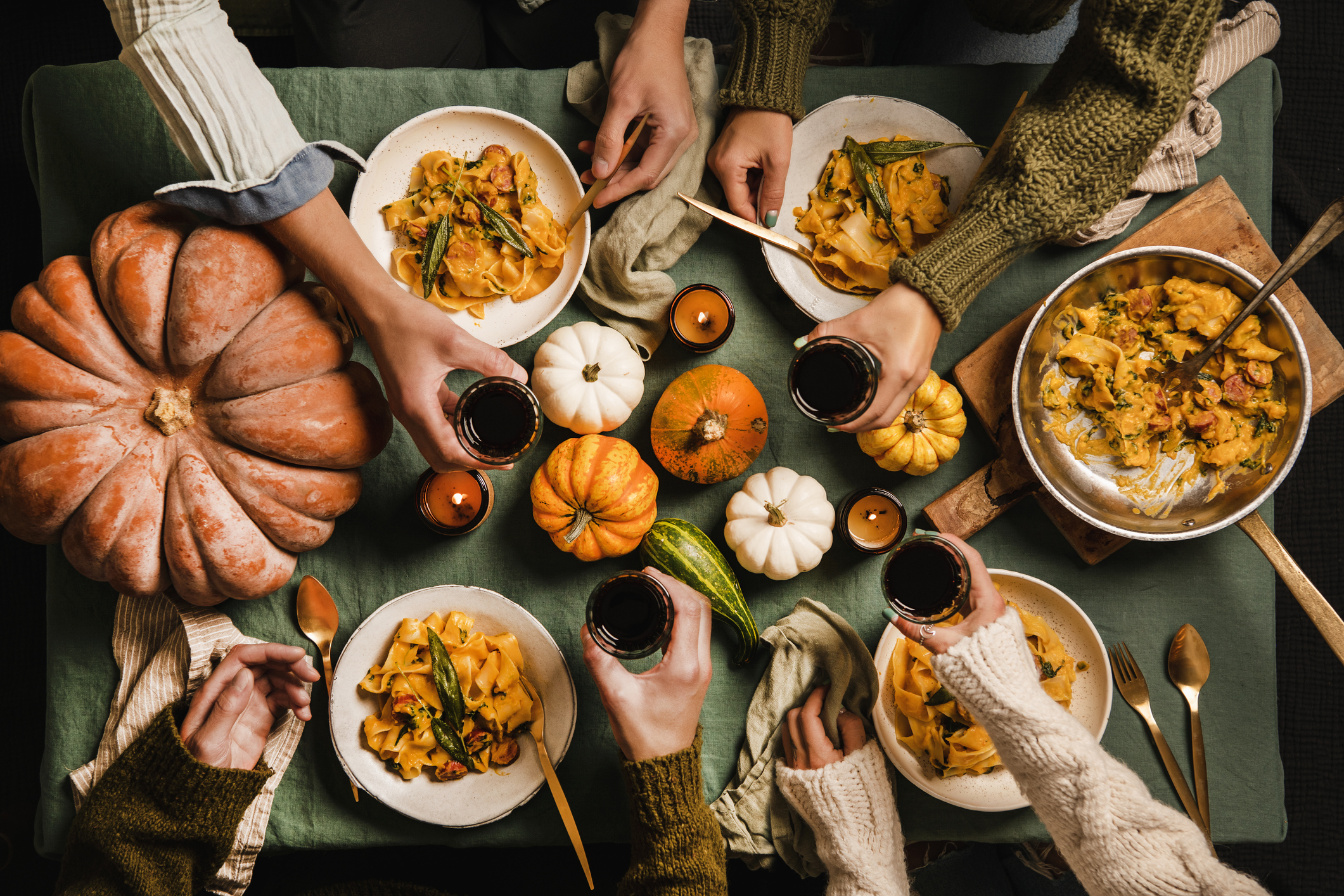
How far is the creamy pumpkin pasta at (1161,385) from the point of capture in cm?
160

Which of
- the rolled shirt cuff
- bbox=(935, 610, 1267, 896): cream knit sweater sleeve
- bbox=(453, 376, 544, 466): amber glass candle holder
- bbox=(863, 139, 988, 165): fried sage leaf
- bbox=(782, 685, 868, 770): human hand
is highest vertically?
the rolled shirt cuff

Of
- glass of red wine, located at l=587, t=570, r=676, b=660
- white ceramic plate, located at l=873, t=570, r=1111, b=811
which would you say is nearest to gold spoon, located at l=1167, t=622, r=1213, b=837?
white ceramic plate, located at l=873, t=570, r=1111, b=811

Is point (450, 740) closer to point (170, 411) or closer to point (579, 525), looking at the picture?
point (579, 525)

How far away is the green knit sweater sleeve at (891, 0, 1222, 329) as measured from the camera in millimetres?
1349

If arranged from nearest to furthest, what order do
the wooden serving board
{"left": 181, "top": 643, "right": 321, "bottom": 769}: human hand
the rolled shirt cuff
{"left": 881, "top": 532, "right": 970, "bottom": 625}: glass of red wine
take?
the rolled shirt cuff, {"left": 881, "top": 532, "right": 970, "bottom": 625}: glass of red wine, {"left": 181, "top": 643, "right": 321, "bottom": 769}: human hand, the wooden serving board

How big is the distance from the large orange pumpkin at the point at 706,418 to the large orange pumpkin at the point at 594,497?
0.08 m

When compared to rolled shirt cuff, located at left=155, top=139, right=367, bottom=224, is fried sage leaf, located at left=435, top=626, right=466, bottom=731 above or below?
below

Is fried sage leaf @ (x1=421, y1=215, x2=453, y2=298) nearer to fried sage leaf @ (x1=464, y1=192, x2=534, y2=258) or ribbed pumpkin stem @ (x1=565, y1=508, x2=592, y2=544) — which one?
fried sage leaf @ (x1=464, y1=192, x2=534, y2=258)

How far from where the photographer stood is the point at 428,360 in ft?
4.61

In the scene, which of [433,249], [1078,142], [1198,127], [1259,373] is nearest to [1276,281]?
[1259,373]

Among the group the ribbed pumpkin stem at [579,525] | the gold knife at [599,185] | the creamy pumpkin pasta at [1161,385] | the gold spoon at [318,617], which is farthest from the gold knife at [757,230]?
the gold spoon at [318,617]

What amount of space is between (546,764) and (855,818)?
0.68 m

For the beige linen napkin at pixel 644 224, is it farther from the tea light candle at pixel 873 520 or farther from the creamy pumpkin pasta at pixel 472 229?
the tea light candle at pixel 873 520

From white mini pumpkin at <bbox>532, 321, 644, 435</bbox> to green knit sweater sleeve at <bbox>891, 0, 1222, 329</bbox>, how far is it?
0.61m
